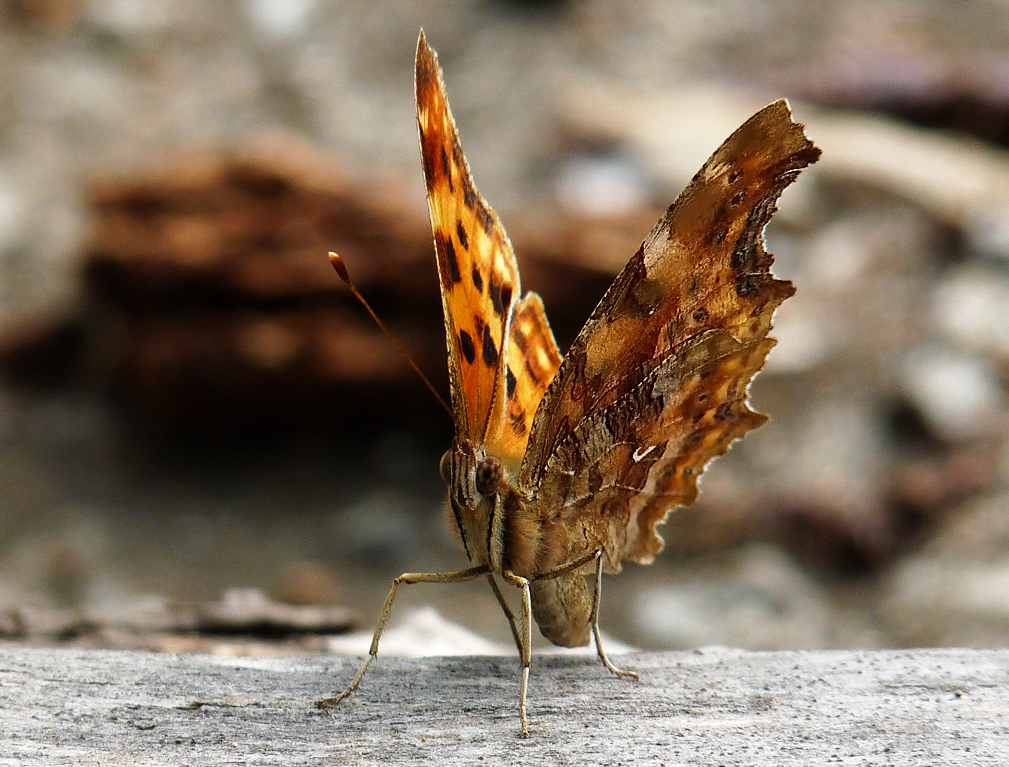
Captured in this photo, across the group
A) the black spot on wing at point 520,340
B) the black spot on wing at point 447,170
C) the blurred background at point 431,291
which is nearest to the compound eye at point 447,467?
the black spot on wing at point 520,340

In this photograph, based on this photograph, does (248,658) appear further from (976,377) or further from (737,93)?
(737,93)

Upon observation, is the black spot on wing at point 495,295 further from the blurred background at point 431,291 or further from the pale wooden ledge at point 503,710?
the blurred background at point 431,291

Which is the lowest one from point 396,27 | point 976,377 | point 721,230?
point 721,230

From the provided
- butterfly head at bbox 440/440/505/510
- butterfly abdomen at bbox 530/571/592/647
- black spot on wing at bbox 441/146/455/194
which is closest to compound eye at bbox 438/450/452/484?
butterfly head at bbox 440/440/505/510

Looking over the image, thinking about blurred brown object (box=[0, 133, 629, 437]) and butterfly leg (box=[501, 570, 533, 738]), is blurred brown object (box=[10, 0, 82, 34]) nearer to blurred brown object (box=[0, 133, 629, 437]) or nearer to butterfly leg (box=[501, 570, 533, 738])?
blurred brown object (box=[0, 133, 629, 437])

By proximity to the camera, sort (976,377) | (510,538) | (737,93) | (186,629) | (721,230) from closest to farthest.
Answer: (721,230) → (510,538) → (186,629) → (976,377) → (737,93)

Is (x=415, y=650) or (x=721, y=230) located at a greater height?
(x=721, y=230)

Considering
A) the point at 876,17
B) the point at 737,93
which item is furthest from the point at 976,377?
the point at 876,17
